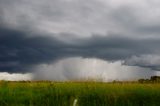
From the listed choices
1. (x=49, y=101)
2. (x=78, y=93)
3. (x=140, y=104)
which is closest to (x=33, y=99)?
(x=49, y=101)

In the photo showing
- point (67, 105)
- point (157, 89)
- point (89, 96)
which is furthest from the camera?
point (157, 89)

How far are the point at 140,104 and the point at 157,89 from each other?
267 centimetres

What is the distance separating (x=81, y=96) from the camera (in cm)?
2092

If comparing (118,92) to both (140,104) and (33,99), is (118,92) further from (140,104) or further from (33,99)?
(33,99)

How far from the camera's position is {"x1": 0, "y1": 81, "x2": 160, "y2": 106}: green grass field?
2039 centimetres

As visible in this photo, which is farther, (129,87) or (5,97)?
(129,87)

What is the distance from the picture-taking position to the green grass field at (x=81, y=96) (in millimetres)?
20391

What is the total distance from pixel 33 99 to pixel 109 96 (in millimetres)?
3594

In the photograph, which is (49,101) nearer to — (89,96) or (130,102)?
(89,96)

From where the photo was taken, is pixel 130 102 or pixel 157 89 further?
pixel 157 89

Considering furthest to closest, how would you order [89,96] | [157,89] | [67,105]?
[157,89] → [89,96] → [67,105]


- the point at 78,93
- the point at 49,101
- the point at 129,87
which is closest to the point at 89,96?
the point at 78,93

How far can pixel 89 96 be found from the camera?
21.0 m

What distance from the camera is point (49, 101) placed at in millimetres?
20484
